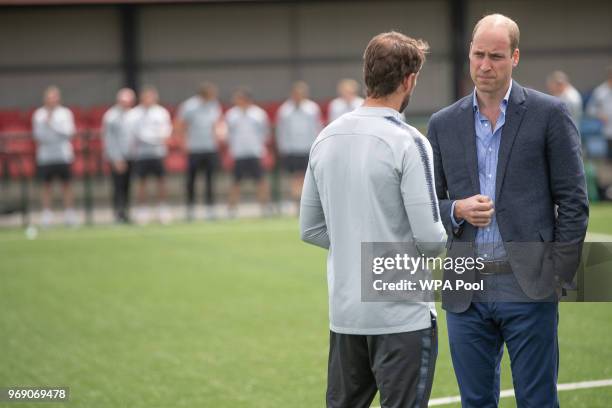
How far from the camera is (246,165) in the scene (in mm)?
19500

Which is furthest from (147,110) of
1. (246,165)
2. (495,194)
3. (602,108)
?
(495,194)

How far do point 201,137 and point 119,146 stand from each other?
1.53 metres

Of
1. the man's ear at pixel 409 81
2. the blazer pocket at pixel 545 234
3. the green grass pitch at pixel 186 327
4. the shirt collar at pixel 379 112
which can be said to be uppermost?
the man's ear at pixel 409 81

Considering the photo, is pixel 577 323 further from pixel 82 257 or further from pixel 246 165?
pixel 246 165

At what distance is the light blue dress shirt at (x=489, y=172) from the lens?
432cm

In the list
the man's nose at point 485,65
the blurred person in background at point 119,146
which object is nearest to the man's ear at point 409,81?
the man's nose at point 485,65

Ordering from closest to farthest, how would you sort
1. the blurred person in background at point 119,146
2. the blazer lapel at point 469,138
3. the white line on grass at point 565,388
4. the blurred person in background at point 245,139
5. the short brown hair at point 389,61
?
the short brown hair at point 389,61 < the blazer lapel at point 469,138 < the white line on grass at point 565,388 < the blurred person in background at point 119,146 < the blurred person in background at point 245,139

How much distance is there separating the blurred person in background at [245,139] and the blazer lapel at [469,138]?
14.9 meters

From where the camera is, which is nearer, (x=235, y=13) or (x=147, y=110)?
(x=147, y=110)

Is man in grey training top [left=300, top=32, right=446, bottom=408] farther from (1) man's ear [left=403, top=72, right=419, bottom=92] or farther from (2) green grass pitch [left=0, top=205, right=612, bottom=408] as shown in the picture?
(2) green grass pitch [left=0, top=205, right=612, bottom=408]

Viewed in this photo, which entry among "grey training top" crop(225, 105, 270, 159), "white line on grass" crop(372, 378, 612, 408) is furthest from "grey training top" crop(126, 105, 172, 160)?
"white line on grass" crop(372, 378, 612, 408)

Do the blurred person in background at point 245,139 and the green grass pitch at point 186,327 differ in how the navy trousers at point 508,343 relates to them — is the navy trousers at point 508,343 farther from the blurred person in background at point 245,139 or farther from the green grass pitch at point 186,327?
the blurred person in background at point 245,139

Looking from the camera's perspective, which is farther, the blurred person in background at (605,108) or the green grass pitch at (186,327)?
the blurred person in background at (605,108)

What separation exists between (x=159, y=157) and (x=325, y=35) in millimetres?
9815
